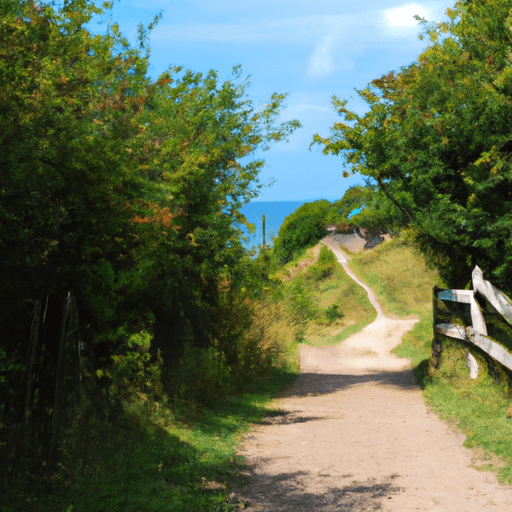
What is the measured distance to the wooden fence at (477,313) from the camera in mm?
11514

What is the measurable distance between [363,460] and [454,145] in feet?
32.1

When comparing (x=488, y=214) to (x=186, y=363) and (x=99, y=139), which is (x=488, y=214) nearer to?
(x=186, y=363)

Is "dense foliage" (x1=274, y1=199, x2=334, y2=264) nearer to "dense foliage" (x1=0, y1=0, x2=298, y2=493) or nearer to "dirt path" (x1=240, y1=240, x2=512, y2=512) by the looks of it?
"dirt path" (x1=240, y1=240, x2=512, y2=512)

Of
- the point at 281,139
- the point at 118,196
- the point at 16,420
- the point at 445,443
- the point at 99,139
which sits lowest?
the point at 445,443

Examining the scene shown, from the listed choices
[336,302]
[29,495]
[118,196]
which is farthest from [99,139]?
[336,302]

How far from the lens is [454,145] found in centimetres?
1585

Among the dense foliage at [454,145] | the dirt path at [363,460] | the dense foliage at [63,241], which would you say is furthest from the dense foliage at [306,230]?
the dense foliage at [63,241]

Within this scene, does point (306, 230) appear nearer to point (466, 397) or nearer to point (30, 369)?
point (466, 397)

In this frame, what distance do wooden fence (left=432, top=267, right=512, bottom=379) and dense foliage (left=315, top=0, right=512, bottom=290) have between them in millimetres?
1313

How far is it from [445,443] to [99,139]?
650cm

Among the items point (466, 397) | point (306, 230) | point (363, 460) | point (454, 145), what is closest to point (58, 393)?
point (363, 460)

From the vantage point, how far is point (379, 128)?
16.9 meters

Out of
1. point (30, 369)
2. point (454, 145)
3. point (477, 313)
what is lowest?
point (30, 369)

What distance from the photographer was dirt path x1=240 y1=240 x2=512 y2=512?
22.0ft
